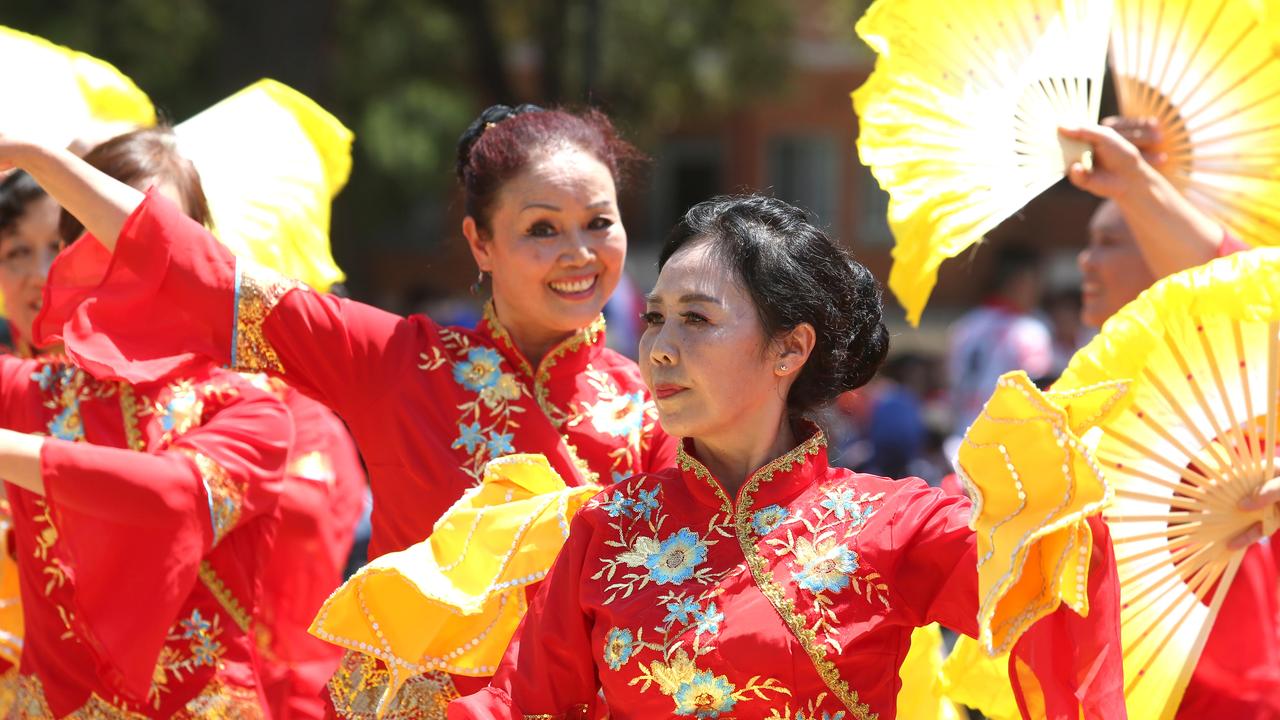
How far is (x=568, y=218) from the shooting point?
284 centimetres

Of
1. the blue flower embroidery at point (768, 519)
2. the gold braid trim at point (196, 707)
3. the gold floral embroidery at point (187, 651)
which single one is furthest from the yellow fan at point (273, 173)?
the blue flower embroidery at point (768, 519)

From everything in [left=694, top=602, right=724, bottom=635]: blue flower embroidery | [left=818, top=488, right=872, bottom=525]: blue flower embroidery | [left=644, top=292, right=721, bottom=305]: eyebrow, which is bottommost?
[left=694, top=602, right=724, bottom=635]: blue flower embroidery

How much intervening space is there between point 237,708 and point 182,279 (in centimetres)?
85

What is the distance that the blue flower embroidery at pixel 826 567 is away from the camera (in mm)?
2154

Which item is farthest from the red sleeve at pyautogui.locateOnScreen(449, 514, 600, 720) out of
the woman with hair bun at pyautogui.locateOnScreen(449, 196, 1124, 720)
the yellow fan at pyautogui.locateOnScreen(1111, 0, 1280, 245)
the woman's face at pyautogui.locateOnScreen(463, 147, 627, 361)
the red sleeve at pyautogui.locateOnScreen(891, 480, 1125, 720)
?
the yellow fan at pyautogui.locateOnScreen(1111, 0, 1280, 245)

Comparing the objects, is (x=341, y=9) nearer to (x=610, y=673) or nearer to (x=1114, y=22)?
(x=1114, y=22)

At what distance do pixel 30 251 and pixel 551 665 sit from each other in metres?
1.69

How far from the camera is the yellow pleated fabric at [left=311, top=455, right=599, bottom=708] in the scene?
8.07ft

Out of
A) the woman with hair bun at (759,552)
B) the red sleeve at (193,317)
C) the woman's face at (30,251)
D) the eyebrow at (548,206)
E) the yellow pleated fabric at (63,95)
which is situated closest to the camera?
the woman with hair bun at (759,552)

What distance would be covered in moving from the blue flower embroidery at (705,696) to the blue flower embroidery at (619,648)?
0.09m

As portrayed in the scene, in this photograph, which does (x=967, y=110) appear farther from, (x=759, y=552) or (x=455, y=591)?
(x=455, y=591)

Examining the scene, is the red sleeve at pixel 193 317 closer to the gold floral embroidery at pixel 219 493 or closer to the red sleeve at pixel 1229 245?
the gold floral embroidery at pixel 219 493

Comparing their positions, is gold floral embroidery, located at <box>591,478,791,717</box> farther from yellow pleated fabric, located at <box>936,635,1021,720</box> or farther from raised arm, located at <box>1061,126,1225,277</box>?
raised arm, located at <box>1061,126,1225,277</box>

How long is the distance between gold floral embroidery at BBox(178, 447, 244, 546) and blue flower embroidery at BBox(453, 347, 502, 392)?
0.46 meters
